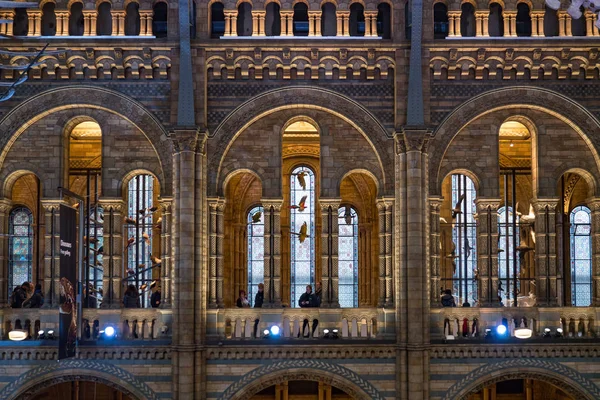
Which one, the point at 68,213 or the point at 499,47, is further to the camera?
the point at 499,47

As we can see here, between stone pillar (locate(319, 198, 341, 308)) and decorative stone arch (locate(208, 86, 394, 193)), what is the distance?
2053 millimetres

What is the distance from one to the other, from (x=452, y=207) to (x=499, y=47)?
10.7 meters

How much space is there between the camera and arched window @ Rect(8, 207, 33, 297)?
38969 millimetres

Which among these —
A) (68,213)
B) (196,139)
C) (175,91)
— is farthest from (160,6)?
(68,213)

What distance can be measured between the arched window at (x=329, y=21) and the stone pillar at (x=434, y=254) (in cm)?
705

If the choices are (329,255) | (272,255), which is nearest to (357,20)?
(329,255)

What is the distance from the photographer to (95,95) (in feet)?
100

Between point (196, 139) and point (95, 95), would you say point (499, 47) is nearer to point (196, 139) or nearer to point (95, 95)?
point (196, 139)

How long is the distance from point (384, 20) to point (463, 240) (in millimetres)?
12186

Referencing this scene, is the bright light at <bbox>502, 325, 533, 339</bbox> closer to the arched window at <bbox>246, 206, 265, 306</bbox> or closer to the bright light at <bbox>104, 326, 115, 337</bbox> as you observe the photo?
the arched window at <bbox>246, 206, 265, 306</bbox>

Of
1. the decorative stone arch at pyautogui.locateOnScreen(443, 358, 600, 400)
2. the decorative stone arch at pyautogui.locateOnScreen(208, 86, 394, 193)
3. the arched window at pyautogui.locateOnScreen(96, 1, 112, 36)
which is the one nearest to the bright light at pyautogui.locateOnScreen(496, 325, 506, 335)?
the decorative stone arch at pyautogui.locateOnScreen(443, 358, 600, 400)

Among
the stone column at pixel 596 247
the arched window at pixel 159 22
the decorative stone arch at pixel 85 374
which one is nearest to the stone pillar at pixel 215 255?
the decorative stone arch at pixel 85 374

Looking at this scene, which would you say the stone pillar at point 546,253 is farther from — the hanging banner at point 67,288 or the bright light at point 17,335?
the bright light at point 17,335

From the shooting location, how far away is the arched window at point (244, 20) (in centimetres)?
3119
